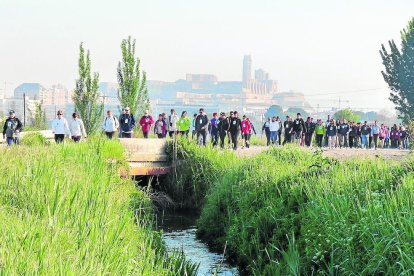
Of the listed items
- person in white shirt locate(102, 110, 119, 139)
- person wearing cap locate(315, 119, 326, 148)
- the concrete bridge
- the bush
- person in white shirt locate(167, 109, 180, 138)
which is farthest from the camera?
person wearing cap locate(315, 119, 326, 148)

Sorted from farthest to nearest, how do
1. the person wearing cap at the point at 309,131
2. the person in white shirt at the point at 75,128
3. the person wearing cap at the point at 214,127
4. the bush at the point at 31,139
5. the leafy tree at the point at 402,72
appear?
1. the leafy tree at the point at 402,72
2. the person wearing cap at the point at 309,131
3. the person wearing cap at the point at 214,127
4. the bush at the point at 31,139
5. the person in white shirt at the point at 75,128

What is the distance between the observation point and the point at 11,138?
19.1 meters

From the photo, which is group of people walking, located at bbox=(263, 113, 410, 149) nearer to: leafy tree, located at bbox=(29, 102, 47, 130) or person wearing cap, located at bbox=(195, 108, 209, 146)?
person wearing cap, located at bbox=(195, 108, 209, 146)

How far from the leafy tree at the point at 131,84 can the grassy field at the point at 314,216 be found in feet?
46.7

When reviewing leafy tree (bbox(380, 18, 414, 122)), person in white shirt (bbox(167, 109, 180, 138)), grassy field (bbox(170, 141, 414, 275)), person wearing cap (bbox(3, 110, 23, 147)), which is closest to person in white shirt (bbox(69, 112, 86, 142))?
person wearing cap (bbox(3, 110, 23, 147))

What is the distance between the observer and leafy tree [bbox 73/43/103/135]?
28641mm

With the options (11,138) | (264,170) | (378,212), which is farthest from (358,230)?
(11,138)

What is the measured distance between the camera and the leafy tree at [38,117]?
32000 millimetres

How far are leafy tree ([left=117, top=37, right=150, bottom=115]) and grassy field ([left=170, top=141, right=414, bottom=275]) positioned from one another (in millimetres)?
14245

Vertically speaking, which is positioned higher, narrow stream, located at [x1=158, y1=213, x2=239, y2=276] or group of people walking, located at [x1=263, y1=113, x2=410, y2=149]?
group of people walking, located at [x1=263, y1=113, x2=410, y2=149]

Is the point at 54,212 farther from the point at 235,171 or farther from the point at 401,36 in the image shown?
the point at 401,36

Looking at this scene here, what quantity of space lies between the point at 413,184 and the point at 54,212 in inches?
179

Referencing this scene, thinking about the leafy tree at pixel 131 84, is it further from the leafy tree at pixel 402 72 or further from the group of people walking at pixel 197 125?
the leafy tree at pixel 402 72

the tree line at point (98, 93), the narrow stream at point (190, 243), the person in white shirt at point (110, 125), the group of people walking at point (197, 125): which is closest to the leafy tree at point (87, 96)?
the tree line at point (98, 93)
